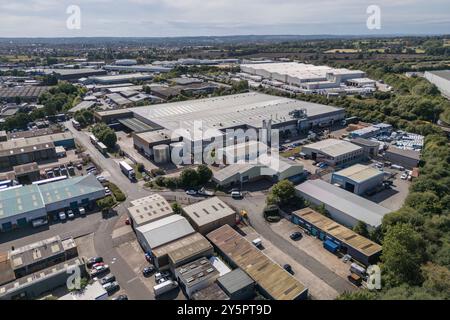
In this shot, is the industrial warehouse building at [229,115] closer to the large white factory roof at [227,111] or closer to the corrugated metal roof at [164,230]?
the large white factory roof at [227,111]

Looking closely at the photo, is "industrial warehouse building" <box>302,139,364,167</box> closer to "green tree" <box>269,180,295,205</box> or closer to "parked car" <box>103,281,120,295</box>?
"green tree" <box>269,180,295,205</box>

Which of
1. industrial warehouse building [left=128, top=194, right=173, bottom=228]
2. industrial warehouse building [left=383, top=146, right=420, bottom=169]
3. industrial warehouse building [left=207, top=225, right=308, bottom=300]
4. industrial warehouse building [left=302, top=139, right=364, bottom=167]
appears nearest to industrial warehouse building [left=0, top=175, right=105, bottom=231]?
industrial warehouse building [left=128, top=194, right=173, bottom=228]

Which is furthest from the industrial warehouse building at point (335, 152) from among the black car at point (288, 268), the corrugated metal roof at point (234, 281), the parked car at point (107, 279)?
the parked car at point (107, 279)

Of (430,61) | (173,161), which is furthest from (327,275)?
(430,61)

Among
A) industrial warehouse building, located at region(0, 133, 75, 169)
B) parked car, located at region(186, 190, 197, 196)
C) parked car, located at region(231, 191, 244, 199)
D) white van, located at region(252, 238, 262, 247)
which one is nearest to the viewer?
white van, located at region(252, 238, 262, 247)

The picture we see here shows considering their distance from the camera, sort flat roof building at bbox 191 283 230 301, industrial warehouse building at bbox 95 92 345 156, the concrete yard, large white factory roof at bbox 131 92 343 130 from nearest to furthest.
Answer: flat roof building at bbox 191 283 230 301
the concrete yard
industrial warehouse building at bbox 95 92 345 156
large white factory roof at bbox 131 92 343 130

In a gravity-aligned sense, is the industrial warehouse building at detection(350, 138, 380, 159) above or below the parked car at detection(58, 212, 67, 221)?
above
